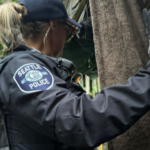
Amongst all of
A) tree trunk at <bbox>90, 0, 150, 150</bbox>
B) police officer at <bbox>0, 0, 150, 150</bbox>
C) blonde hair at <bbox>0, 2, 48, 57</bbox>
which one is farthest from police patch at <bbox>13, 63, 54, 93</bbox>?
tree trunk at <bbox>90, 0, 150, 150</bbox>

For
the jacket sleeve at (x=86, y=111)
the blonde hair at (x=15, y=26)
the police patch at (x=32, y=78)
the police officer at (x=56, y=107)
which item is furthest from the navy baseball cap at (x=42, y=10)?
the jacket sleeve at (x=86, y=111)

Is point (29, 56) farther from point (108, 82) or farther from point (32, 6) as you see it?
point (108, 82)

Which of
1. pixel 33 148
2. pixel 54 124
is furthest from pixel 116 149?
pixel 54 124

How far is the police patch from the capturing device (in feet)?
3.09

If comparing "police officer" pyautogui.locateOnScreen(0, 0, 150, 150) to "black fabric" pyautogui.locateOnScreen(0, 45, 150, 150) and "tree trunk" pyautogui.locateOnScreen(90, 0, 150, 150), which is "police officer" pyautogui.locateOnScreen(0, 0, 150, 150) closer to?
"black fabric" pyautogui.locateOnScreen(0, 45, 150, 150)

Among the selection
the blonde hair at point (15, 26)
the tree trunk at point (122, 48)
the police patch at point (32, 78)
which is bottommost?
the tree trunk at point (122, 48)

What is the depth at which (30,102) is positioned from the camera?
3.06 ft

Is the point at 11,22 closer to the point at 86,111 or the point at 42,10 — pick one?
the point at 42,10

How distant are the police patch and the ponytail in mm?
342

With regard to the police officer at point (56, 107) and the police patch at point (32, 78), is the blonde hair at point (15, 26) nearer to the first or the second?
the police officer at point (56, 107)

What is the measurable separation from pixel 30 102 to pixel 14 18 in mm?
506

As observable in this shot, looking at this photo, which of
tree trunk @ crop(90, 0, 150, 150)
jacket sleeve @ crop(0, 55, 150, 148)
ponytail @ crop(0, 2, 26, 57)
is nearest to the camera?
jacket sleeve @ crop(0, 55, 150, 148)

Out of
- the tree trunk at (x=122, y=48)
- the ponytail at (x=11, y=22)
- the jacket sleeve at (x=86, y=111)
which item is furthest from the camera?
the tree trunk at (x=122, y=48)

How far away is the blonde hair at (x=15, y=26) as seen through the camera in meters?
1.24
